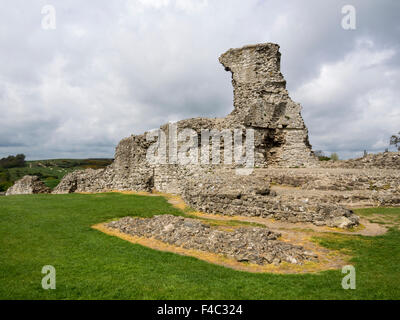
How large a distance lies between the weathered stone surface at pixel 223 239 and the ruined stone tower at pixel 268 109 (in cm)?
1279

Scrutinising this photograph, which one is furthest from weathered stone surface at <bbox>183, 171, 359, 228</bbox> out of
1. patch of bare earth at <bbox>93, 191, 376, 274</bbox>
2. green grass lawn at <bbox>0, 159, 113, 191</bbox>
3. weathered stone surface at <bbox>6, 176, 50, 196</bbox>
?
green grass lawn at <bbox>0, 159, 113, 191</bbox>

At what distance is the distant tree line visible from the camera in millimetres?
88488

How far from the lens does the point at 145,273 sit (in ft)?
22.5

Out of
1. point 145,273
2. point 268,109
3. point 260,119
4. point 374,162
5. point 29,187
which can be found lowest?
point 145,273

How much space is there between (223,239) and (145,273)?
10.2 ft

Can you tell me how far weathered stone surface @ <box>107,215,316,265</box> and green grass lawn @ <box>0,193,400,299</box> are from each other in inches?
36.3

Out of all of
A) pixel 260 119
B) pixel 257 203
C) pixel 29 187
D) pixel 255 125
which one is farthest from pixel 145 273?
pixel 29 187

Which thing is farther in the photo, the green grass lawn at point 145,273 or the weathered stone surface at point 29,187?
the weathered stone surface at point 29,187

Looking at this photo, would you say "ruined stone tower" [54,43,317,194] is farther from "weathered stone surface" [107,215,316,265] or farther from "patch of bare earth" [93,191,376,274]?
"weathered stone surface" [107,215,316,265]

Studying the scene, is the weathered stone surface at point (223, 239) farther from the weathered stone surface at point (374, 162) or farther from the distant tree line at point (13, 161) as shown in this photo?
the distant tree line at point (13, 161)

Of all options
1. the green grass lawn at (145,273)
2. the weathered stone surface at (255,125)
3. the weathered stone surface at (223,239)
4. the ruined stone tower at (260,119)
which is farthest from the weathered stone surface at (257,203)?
the ruined stone tower at (260,119)

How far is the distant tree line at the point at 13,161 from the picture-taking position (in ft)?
290

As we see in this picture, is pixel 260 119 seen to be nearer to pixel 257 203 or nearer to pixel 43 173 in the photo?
pixel 257 203

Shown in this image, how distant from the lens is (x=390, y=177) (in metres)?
15.3
